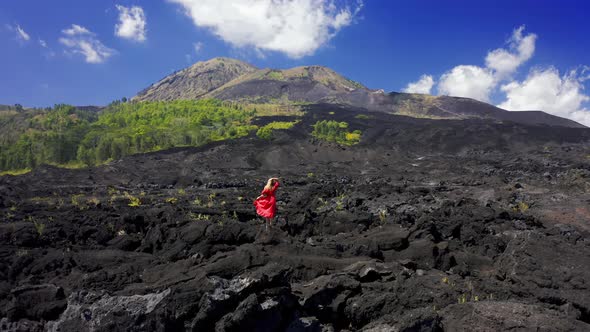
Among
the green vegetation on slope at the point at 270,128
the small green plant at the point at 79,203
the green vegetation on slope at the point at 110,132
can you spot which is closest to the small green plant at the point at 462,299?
the small green plant at the point at 79,203

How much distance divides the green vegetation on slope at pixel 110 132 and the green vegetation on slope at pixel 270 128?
4.71 m

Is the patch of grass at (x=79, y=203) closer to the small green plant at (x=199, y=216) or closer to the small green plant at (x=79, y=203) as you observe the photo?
the small green plant at (x=79, y=203)

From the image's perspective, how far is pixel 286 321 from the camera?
6.53 meters

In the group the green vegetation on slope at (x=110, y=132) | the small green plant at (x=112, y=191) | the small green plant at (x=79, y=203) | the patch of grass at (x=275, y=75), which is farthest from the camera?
the patch of grass at (x=275, y=75)

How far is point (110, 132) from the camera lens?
73125 mm

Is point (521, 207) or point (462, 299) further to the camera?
point (521, 207)

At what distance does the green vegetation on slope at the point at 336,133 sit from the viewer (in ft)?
244

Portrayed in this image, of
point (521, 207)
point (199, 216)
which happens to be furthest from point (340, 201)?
point (521, 207)

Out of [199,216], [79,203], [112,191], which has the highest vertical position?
[199,216]

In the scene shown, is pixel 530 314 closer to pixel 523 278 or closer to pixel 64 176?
pixel 523 278

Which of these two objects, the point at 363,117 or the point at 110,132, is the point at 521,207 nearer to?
the point at 110,132

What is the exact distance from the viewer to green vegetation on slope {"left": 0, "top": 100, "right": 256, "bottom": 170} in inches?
2345

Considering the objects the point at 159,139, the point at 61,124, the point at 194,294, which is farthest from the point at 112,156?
the point at 194,294

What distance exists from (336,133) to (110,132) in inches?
1650
